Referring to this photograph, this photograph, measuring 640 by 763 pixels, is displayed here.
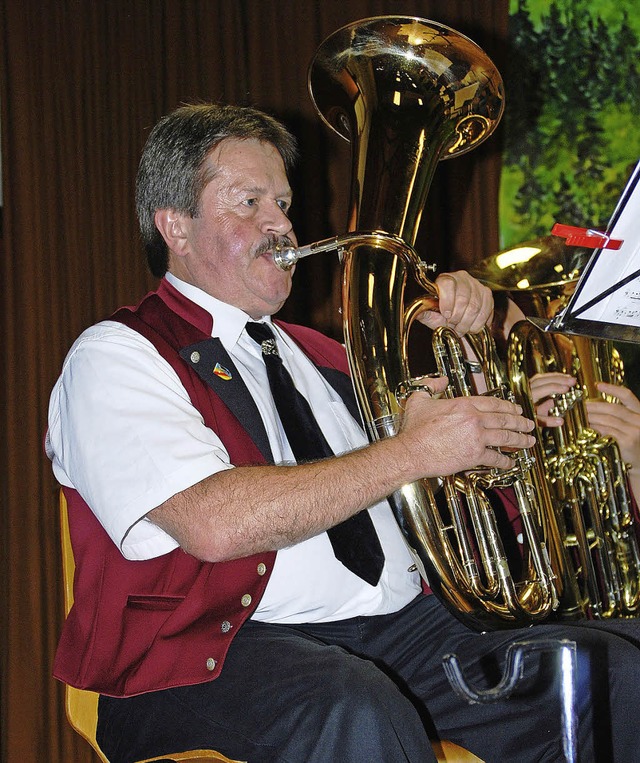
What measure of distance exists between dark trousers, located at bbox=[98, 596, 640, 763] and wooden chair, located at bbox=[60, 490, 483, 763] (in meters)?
0.01

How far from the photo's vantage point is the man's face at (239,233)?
5.39 ft

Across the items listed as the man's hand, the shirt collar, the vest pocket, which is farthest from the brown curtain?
the man's hand

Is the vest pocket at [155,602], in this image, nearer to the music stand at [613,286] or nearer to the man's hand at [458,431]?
the man's hand at [458,431]

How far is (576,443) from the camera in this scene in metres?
1.80

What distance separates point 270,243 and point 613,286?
63 centimetres

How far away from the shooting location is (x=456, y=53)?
1602mm

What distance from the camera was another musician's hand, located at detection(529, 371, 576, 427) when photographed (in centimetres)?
177

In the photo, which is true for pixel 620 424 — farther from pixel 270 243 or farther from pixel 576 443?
pixel 270 243

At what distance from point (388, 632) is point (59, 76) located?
1.81m

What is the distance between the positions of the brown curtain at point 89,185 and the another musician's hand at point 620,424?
3.57 ft

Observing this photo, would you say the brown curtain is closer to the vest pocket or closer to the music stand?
the vest pocket

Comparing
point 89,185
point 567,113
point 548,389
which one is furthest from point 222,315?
point 567,113

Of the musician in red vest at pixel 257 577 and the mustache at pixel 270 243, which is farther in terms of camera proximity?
the mustache at pixel 270 243

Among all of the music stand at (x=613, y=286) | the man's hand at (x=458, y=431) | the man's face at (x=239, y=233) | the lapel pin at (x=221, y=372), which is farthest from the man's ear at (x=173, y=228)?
the music stand at (x=613, y=286)
